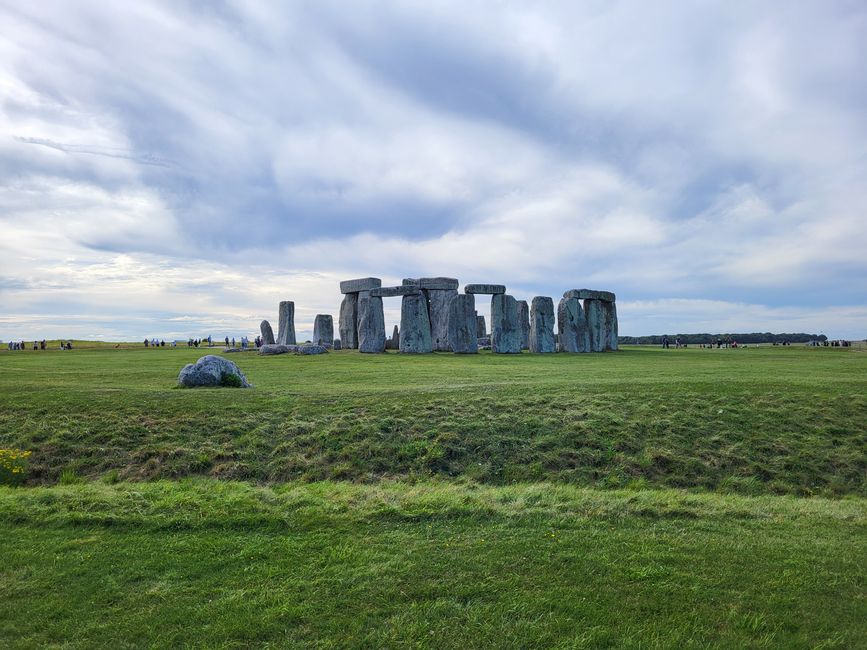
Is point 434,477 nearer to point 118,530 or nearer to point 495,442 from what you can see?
point 495,442

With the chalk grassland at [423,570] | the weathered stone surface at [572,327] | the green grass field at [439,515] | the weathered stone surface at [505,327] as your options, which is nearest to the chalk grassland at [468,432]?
the green grass field at [439,515]

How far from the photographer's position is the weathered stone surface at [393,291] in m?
33.6

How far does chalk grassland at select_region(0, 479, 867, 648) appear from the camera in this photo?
15.1 ft

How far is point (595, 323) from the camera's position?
34.6 m

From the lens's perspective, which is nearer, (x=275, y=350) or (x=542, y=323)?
(x=275, y=350)

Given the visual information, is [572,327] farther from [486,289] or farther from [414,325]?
[414,325]

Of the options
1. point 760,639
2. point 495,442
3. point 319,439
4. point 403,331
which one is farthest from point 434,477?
point 403,331

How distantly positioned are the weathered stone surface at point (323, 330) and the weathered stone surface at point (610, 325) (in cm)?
1849

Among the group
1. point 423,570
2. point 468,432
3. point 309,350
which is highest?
point 309,350

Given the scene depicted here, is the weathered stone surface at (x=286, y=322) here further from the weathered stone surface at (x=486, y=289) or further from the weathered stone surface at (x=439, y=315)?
the weathered stone surface at (x=486, y=289)

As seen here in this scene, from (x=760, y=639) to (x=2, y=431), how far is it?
543 inches

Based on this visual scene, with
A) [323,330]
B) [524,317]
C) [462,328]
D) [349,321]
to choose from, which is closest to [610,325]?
[524,317]

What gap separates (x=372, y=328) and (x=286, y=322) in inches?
344

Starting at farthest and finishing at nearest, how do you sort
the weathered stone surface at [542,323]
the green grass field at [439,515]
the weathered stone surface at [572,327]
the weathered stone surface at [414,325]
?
the weathered stone surface at [572,327]
the weathered stone surface at [542,323]
the weathered stone surface at [414,325]
the green grass field at [439,515]
